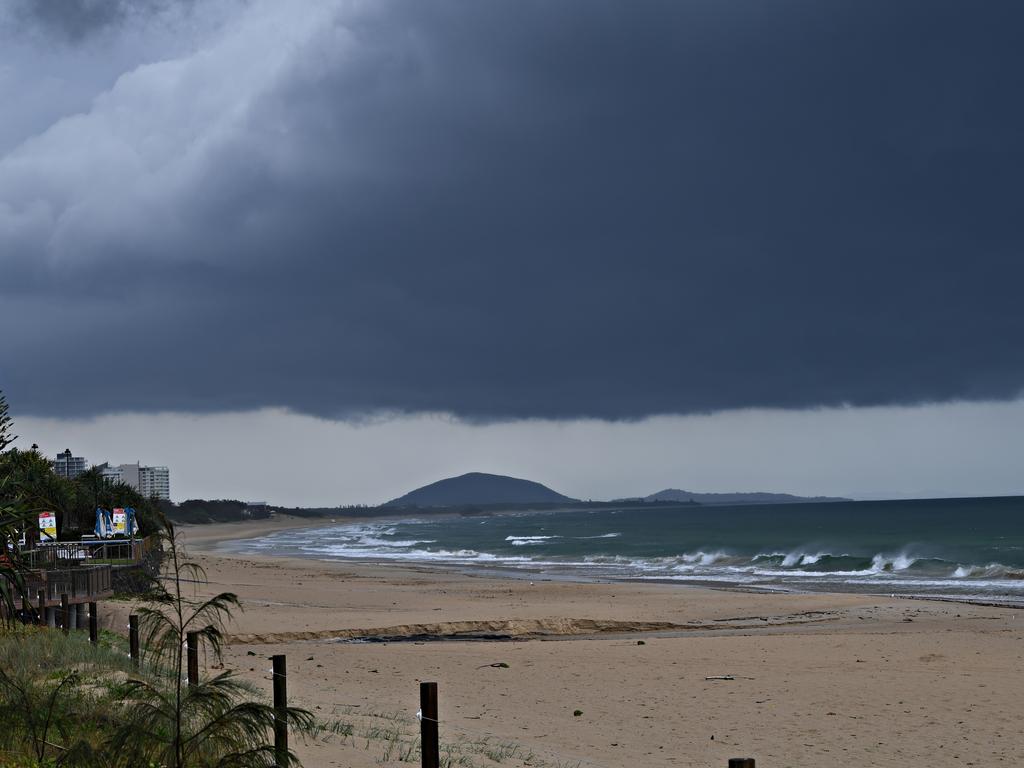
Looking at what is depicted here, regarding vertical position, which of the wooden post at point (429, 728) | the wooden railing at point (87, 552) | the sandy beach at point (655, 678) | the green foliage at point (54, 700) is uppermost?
the wooden post at point (429, 728)

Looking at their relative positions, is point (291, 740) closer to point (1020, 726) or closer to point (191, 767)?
point (191, 767)

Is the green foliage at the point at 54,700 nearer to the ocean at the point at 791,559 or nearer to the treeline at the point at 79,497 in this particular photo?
the treeline at the point at 79,497

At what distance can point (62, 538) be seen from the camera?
51094 mm

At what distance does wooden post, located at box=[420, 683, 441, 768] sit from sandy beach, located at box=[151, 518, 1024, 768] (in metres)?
3.06

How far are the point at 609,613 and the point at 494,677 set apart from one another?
1315 cm

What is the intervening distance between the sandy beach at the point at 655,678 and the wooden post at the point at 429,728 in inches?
121

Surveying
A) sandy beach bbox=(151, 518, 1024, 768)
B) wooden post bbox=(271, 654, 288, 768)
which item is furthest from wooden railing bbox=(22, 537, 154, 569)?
wooden post bbox=(271, 654, 288, 768)

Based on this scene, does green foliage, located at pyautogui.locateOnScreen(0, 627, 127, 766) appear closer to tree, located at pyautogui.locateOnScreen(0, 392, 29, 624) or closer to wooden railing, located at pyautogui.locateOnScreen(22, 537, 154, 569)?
tree, located at pyautogui.locateOnScreen(0, 392, 29, 624)

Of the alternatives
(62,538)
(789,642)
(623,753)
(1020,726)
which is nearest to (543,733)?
(623,753)

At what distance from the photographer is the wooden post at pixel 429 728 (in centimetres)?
773

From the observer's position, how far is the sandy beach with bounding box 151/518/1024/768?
12586mm

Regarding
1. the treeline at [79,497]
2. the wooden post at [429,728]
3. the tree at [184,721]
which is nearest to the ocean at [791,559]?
the treeline at [79,497]

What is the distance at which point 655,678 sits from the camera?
59.0ft

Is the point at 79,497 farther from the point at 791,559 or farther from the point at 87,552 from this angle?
the point at 791,559
